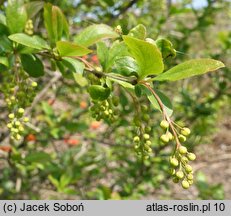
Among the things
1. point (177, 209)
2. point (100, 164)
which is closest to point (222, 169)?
point (100, 164)

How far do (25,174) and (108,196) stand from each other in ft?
2.75

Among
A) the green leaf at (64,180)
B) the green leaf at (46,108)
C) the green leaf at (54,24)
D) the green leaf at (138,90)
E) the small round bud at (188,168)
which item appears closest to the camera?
the small round bud at (188,168)

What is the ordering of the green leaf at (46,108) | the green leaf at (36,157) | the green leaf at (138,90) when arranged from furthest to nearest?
the green leaf at (46,108) → the green leaf at (36,157) → the green leaf at (138,90)

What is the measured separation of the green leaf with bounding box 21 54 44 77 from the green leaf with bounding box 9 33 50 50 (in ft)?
0.35

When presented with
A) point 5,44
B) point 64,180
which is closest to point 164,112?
point 5,44

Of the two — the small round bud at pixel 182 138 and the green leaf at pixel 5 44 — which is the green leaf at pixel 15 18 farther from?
the small round bud at pixel 182 138

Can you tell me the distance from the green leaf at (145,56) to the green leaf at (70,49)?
0.44 feet

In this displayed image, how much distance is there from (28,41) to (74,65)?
13 centimetres

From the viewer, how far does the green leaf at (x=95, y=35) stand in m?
1.07

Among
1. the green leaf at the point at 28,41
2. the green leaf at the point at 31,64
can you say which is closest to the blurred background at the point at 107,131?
the green leaf at the point at 31,64

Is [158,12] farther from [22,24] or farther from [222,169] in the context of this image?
[222,169]

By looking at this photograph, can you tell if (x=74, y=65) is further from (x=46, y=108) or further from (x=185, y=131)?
(x=46, y=108)

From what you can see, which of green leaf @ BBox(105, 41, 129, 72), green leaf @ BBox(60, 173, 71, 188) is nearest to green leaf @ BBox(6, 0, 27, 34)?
green leaf @ BBox(105, 41, 129, 72)

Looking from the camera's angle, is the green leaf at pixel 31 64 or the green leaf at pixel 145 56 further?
the green leaf at pixel 31 64
